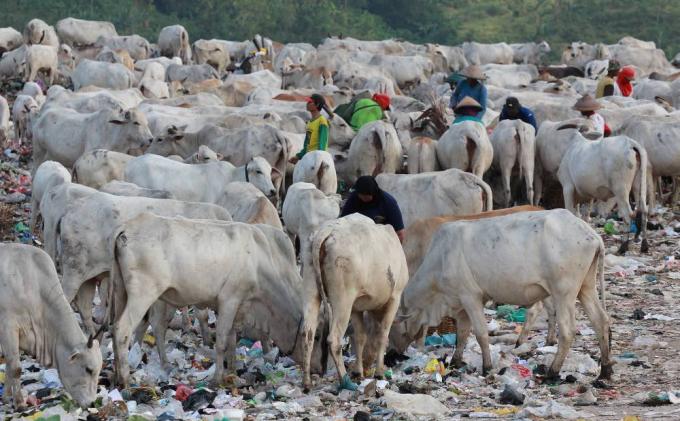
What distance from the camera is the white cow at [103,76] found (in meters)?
28.1

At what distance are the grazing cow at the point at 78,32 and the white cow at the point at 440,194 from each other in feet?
90.3

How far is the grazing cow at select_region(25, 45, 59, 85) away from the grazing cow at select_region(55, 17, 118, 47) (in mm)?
10457

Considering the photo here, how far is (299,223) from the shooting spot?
13102 mm

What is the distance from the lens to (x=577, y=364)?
32.5 ft

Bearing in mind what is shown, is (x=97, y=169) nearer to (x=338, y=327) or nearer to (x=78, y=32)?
(x=338, y=327)

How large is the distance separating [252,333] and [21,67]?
21.2m

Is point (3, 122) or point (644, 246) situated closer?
point (644, 246)

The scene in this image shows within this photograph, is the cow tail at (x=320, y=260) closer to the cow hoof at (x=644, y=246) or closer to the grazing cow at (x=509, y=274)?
the grazing cow at (x=509, y=274)

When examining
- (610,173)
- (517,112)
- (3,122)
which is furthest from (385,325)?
(3,122)

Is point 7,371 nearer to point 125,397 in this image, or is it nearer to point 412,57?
point 125,397

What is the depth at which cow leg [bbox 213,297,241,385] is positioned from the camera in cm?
949

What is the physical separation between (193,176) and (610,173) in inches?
180

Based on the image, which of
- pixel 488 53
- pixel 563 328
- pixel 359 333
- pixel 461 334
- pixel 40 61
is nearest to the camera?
pixel 563 328

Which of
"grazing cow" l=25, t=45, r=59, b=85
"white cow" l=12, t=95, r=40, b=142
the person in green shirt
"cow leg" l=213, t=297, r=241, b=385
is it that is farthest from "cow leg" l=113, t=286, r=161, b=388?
"grazing cow" l=25, t=45, r=59, b=85
